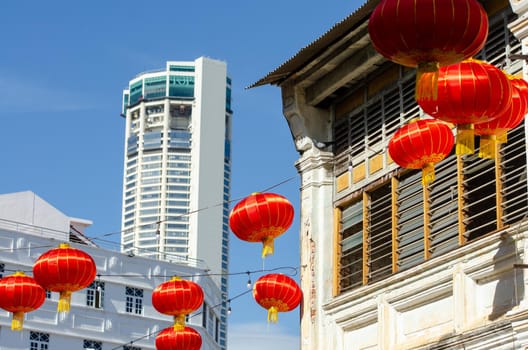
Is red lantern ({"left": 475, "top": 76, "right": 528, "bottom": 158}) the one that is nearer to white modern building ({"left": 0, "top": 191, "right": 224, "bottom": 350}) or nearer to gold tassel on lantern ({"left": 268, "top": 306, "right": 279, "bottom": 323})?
gold tassel on lantern ({"left": 268, "top": 306, "right": 279, "bottom": 323})

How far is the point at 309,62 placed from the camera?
2091cm

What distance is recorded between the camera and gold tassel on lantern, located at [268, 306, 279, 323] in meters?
22.7

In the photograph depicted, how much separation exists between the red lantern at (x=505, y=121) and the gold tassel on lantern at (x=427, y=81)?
5.27 ft

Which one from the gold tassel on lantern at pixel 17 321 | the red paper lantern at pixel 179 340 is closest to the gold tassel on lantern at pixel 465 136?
the gold tassel on lantern at pixel 17 321

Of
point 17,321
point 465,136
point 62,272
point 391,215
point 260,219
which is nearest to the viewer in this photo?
point 465,136

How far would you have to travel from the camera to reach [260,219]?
19609 mm

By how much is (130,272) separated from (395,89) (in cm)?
4657

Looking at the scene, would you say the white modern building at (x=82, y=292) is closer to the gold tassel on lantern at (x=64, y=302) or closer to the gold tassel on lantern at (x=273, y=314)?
the gold tassel on lantern at (x=64, y=302)

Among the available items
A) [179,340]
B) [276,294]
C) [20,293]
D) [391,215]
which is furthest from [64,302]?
[391,215]

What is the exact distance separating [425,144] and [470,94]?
2.56 metres

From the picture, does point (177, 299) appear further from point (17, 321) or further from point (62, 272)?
point (17, 321)

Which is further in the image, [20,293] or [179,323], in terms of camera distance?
[20,293]

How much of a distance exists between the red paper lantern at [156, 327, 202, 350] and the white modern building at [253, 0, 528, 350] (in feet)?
22.2

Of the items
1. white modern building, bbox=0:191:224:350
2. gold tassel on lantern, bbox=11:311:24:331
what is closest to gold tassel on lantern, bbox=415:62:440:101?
gold tassel on lantern, bbox=11:311:24:331
